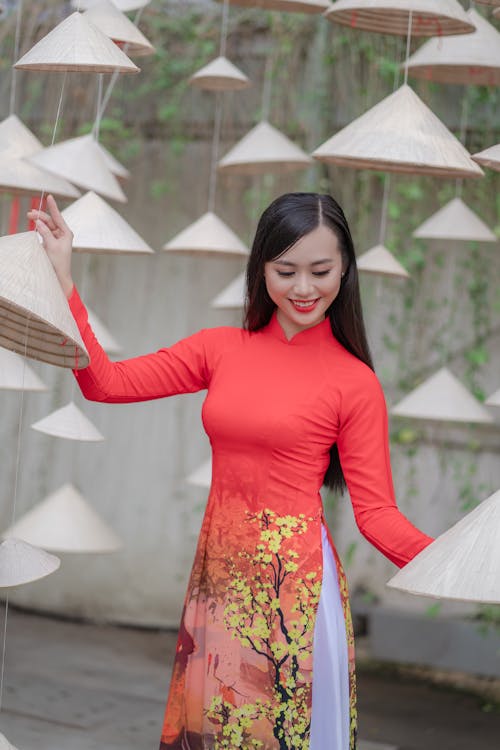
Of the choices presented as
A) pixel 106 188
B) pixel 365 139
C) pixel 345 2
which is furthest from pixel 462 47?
pixel 106 188

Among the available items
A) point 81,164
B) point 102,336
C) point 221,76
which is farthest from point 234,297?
point 81,164

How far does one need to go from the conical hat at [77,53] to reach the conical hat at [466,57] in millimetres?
1076

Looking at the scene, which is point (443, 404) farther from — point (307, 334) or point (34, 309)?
point (34, 309)

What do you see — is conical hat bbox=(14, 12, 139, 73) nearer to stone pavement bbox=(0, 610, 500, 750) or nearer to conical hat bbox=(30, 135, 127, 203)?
conical hat bbox=(30, 135, 127, 203)

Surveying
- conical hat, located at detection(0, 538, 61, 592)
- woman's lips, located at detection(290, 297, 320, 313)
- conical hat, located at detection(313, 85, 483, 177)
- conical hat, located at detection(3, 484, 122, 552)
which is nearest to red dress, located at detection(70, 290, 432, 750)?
woman's lips, located at detection(290, 297, 320, 313)

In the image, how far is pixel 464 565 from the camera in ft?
6.31

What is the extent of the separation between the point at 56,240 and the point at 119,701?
9.16 feet

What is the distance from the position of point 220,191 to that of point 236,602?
3.41 m

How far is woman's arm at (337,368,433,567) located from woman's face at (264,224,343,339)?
18 centimetres

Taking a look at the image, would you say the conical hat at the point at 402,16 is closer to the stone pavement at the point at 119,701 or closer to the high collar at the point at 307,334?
the high collar at the point at 307,334

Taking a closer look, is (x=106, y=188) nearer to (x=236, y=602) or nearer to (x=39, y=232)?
(x=39, y=232)

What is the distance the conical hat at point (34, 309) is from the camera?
2.03 metres

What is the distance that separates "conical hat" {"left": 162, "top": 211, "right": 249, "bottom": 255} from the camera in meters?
3.81

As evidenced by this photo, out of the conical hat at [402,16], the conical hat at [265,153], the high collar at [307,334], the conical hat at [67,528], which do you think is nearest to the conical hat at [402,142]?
the conical hat at [402,16]
